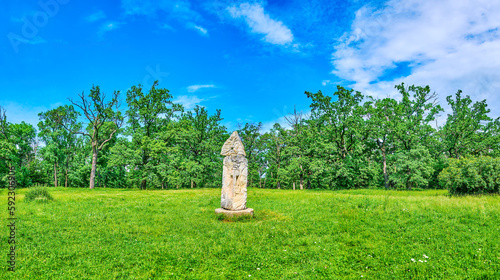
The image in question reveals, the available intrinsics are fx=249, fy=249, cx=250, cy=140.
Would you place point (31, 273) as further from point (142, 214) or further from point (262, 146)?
point (262, 146)

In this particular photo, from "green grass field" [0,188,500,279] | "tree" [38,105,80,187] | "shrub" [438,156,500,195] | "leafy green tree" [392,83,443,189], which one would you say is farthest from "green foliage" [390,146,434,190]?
"tree" [38,105,80,187]

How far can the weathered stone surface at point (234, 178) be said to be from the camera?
1232 cm

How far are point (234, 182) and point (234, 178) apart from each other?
21cm

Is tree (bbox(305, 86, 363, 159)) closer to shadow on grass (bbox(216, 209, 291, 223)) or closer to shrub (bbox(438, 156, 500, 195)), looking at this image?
shrub (bbox(438, 156, 500, 195))

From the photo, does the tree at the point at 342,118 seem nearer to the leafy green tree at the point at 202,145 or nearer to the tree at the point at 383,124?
the tree at the point at 383,124

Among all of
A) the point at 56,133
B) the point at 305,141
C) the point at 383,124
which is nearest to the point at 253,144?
the point at 305,141

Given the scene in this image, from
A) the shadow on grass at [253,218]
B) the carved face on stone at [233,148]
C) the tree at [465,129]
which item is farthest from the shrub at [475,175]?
the tree at [465,129]

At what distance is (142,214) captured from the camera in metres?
12.3

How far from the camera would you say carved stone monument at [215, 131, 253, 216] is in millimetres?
12250

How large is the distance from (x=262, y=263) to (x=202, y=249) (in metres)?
1.99

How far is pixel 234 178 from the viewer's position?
41.3ft

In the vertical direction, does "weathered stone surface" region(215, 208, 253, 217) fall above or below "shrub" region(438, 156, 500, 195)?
below

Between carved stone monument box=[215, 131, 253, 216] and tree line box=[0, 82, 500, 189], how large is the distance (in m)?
21.7

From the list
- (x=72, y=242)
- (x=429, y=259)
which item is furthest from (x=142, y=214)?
(x=429, y=259)
